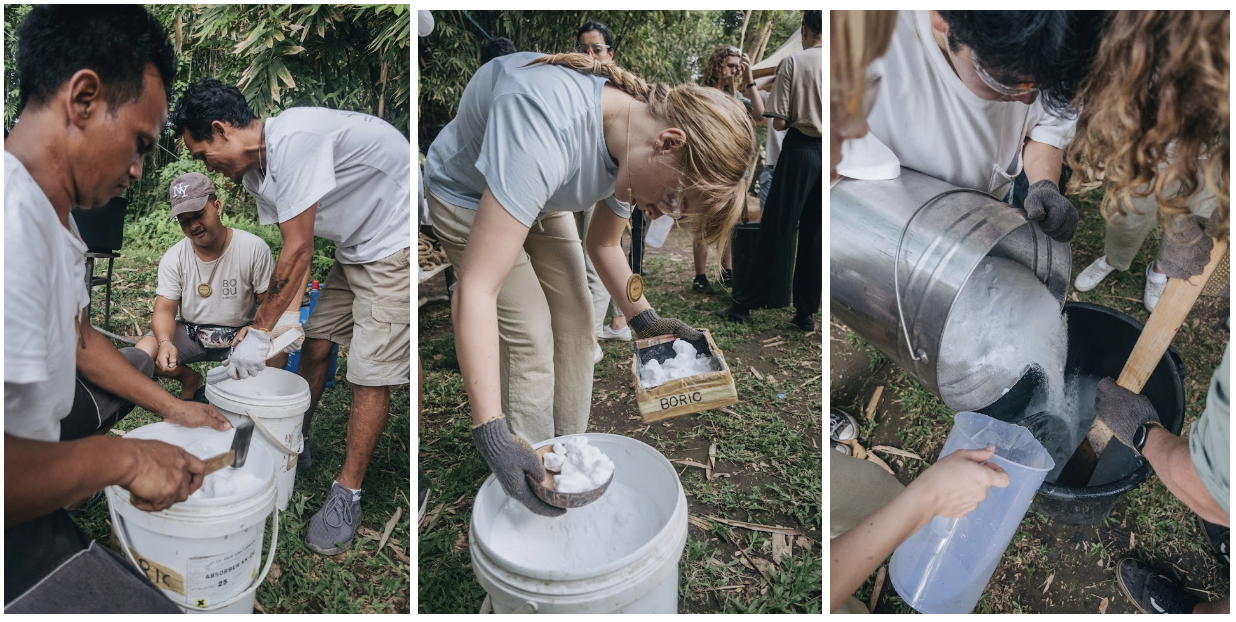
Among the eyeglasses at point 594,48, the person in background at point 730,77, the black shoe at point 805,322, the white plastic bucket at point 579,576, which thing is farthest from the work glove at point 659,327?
the black shoe at point 805,322

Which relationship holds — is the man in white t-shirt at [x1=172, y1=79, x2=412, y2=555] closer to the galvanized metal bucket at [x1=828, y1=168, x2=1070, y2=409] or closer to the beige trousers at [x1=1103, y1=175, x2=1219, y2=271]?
the galvanized metal bucket at [x1=828, y1=168, x2=1070, y2=409]

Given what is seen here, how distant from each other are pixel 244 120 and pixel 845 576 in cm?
180

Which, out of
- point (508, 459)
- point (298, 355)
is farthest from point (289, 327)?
point (508, 459)

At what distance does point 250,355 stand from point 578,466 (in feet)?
3.00

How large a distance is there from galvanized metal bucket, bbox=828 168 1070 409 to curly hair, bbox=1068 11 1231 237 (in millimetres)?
241

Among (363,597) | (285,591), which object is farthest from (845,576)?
(285,591)

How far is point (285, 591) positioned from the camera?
5.50ft

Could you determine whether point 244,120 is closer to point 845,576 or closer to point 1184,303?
point 845,576

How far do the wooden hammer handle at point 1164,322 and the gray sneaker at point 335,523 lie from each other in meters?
1.97

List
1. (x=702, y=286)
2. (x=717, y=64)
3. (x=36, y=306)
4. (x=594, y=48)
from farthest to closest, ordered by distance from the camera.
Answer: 1. (x=702, y=286)
2. (x=717, y=64)
3. (x=594, y=48)
4. (x=36, y=306)

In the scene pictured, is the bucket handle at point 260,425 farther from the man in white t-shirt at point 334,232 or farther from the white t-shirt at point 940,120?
the white t-shirt at point 940,120

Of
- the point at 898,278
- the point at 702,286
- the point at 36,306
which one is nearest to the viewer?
the point at 36,306

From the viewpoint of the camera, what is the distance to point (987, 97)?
61.4 inches

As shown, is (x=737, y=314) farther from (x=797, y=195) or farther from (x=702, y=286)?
(x=797, y=195)
